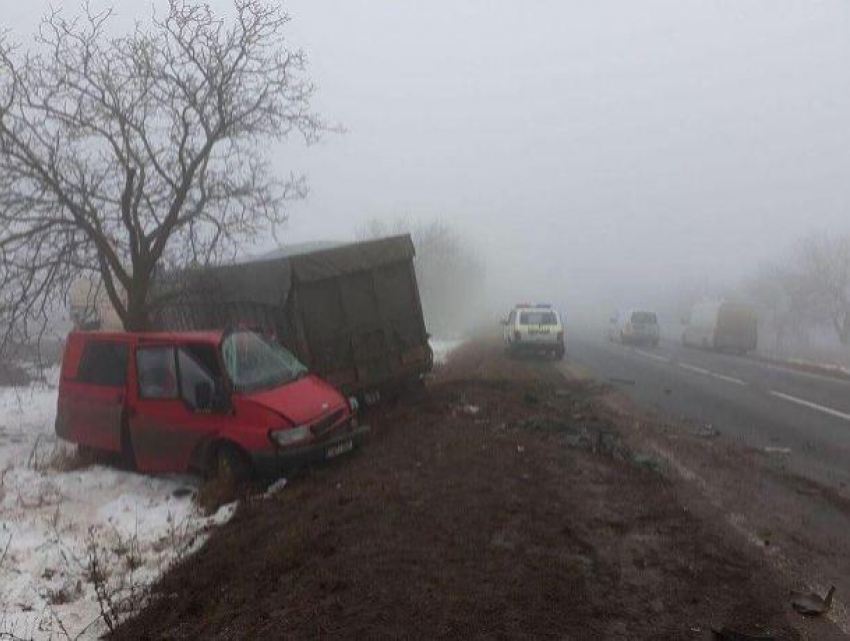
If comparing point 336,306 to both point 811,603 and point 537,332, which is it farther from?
point 537,332

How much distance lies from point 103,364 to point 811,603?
882 cm

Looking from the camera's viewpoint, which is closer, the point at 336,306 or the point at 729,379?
the point at 336,306

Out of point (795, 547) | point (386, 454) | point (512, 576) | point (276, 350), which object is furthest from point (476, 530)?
point (276, 350)

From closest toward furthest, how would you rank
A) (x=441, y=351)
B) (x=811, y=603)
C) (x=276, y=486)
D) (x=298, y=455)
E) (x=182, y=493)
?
(x=811, y=603) → (x=298, y=455) → (x=276, y=486) → (x=182, y=493) → (x=441, y=351)

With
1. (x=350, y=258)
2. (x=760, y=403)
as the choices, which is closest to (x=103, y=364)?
(x=350, y=258)

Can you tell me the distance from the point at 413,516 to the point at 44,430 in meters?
9.99

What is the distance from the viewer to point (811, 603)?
15.1 feet

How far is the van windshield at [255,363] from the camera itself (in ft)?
28.8

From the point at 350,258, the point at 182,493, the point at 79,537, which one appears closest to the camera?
the point at 79,537

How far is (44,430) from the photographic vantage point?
43.4 feet

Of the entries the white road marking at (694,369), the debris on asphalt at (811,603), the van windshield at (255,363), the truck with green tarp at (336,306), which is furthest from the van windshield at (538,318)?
the debris on asphalt at (811,603)

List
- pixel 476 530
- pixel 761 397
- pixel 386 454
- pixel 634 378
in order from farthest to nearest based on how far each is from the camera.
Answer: pixel 634 378
pixel 761 397
pixel 386 454
pixel 476 530

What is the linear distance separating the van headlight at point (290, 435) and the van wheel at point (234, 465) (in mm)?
495

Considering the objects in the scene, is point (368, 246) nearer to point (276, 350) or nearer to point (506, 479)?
point (276, 350)
